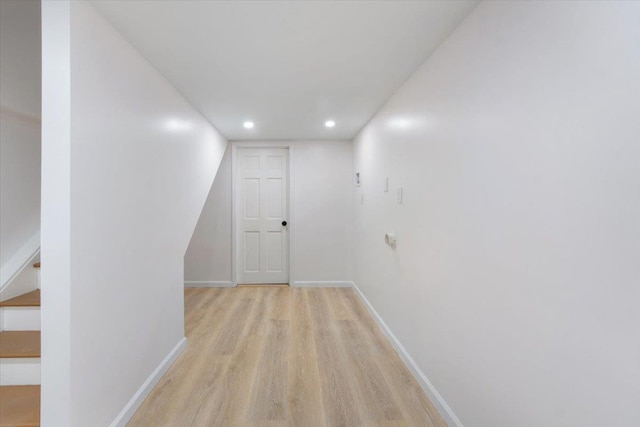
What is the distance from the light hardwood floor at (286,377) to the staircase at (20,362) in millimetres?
503

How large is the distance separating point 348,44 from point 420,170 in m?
0.90

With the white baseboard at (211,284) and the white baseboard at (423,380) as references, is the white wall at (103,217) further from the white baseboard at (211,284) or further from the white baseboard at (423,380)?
the white baseboard at (211,284)

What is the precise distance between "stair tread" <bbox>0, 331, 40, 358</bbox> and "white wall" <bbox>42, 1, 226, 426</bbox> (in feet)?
1.38

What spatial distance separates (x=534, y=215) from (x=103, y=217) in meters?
1.90

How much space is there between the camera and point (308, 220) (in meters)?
4.23

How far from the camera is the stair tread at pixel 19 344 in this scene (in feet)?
4.82

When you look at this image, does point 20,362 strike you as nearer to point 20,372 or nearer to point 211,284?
point 20,372

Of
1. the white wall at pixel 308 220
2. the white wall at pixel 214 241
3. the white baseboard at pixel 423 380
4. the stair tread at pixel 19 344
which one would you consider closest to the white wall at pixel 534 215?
the white baseboard at pixel 423 380

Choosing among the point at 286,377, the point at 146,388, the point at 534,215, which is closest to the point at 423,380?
the point at 286,377

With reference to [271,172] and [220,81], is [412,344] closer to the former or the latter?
[220,81]

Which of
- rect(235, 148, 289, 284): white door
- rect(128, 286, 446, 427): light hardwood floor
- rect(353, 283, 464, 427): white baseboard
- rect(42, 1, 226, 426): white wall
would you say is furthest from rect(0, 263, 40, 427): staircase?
rect(235, 148, 289, 284): white door

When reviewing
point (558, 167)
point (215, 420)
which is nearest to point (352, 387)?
point (215, 420)

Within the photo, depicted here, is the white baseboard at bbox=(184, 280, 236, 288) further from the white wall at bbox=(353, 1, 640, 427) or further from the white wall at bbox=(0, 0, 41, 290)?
the white wall at bbox=(353, 1, 640, 427)

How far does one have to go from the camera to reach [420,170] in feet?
6.27
